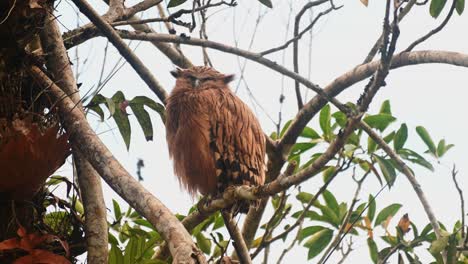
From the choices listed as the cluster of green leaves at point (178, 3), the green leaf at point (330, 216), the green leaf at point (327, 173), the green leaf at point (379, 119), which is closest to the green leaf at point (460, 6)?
the green leaf at point (379, 119)

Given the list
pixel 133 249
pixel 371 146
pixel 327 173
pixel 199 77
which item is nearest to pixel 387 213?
pixel 327 173

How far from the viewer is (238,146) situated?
416 centimetres

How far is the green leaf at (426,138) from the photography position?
424 centimetres

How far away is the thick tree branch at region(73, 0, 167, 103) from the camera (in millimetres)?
3338

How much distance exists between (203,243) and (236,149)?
2.05 ft

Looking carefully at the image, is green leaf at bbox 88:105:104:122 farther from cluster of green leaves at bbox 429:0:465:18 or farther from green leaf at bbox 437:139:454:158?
green leaf at bbox 437:139:454:158

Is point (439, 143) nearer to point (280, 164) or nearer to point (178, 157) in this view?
point (280, 164)

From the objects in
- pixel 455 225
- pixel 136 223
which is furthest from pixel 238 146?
pixel 455 225

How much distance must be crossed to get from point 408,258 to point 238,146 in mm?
1157

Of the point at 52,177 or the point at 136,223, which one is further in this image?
the point at 136,223

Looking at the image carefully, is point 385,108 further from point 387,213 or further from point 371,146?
point 387,213

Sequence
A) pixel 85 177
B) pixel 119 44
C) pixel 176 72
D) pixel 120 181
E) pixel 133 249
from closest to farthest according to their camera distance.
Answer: pixel 120 181, pixel 133 249, pixel 85 177, pixel 119 44, pixel 176 72

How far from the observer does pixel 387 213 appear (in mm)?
4508

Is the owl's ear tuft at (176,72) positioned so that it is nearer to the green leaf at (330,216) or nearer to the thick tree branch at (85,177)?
the green leaf at (330,216)
